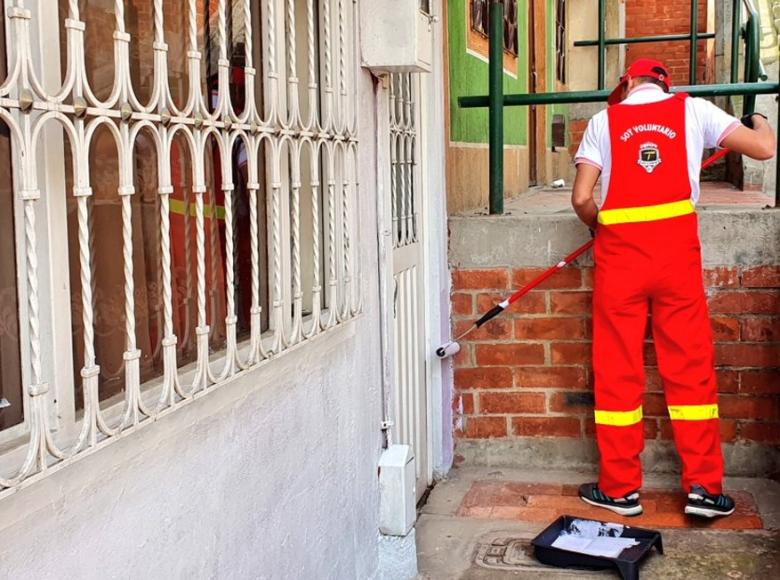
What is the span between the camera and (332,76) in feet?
10.0

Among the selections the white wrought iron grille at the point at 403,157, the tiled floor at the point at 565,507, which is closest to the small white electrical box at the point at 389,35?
the white wrought iron grille at the point at 403,157

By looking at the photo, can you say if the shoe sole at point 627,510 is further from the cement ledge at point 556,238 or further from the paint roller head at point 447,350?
the cement ledge at point 556,238

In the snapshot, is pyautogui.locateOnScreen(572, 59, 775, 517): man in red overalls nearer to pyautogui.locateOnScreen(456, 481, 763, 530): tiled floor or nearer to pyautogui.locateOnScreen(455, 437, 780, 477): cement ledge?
pyautogui.locateOnScreen(456, 481, 763, 530): tiled floor

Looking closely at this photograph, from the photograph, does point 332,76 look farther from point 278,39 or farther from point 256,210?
point 256,210

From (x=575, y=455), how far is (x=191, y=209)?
312 cm

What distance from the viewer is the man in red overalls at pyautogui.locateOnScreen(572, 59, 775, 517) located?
4.27 metres

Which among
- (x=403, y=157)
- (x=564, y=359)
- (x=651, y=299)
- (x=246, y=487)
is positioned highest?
(x=403, y=157)

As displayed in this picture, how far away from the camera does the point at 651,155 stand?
4.28m

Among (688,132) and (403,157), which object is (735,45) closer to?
(688,132)

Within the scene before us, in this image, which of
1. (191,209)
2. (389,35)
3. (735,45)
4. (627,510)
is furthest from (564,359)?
(735,45)

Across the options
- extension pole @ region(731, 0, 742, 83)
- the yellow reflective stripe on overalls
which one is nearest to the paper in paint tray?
the yellow reflective stripe on overalls

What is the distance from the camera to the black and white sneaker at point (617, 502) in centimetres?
443

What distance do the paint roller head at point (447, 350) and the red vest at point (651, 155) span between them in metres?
0.96

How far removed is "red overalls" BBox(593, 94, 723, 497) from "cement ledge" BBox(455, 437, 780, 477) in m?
0.44
